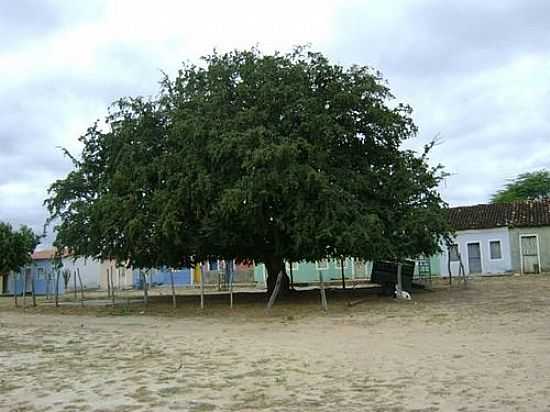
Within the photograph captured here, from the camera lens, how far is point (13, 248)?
4394cm

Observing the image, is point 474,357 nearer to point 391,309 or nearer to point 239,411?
point 239,411

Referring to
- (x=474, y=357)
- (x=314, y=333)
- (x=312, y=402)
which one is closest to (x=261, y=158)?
(x=314, y=333)

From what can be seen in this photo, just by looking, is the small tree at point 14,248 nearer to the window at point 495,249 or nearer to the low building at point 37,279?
the low building at point 37,279

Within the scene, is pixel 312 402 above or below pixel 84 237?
below

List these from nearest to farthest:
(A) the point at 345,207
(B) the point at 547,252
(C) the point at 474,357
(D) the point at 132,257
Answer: (C) the point at 474,357
(A) the point at 345,207
(D) the point at 132,257
(B) the point at 547,252

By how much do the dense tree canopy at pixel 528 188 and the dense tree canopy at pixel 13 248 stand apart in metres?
44.3

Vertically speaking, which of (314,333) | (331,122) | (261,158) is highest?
(331,122)

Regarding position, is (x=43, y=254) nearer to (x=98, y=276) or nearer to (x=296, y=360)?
(x=98, y=276)

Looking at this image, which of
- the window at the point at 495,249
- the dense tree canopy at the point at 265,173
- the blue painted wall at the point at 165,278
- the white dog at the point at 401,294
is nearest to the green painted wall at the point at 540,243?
the window at the point at 495,249

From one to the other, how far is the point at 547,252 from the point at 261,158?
91.0 ft

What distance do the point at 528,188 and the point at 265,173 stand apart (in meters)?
51.2

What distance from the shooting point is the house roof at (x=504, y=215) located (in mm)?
42625

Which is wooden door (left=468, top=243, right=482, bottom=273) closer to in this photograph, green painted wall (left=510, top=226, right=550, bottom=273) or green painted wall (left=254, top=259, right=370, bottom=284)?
green painted wall (left=510, top=226, right=550, bottom=273)

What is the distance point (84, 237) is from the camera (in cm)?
2711
